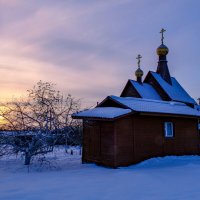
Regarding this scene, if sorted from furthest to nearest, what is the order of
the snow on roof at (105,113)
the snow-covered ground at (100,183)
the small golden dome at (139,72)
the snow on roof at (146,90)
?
the small golden dome at (139,72)
the snow on roof at (146,90)
the snow on roof at (105,113)
the snow-covered ground at (100,183)

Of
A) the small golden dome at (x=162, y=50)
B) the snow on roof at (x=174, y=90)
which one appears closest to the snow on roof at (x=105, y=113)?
the snow on roof at (x=174, y=90)

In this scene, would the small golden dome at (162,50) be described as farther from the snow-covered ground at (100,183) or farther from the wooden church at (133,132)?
the snow-covered ground at (100,183)

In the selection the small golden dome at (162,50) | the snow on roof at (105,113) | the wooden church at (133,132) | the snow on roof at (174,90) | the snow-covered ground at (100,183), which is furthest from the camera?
the small golden dome at (162,50)

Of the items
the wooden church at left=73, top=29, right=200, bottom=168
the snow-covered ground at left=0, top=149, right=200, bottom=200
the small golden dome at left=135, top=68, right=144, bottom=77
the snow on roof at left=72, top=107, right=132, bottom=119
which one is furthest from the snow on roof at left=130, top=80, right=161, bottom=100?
the snow-covered ground at left=0, top=149, right=200, bottom=200

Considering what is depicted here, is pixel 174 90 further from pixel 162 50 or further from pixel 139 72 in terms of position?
pixel 139 72

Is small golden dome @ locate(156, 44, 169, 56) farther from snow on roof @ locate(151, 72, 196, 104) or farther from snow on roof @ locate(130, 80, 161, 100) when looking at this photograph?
snow on roof @ locate(130, 80, 161, 100)

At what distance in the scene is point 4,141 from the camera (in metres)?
13.1

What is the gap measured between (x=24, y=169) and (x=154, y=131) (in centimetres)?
713

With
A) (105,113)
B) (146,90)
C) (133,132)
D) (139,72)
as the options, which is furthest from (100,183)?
(139,72)

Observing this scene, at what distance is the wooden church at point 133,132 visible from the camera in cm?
1289

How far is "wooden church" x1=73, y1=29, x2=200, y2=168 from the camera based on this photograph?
12891 millimetres

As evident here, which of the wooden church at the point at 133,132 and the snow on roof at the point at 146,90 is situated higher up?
the snow on roof at the point at 146,90

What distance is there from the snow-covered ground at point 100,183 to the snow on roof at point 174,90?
33.9 feet

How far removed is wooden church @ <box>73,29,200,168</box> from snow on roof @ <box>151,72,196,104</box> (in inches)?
209
